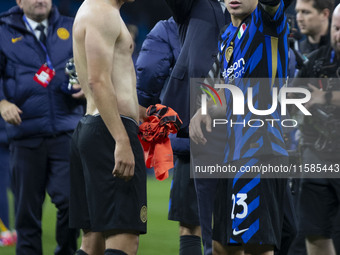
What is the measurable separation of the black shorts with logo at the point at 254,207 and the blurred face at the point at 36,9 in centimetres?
250

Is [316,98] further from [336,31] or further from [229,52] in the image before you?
[229,52]

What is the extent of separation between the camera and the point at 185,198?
463 cm

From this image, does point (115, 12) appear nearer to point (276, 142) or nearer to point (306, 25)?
point (276, 142)

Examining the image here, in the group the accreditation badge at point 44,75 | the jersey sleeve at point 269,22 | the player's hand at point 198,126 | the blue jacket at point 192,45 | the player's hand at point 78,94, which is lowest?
the player's hand at point 78,94

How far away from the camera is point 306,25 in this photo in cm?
519

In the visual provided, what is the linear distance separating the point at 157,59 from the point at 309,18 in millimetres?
1302

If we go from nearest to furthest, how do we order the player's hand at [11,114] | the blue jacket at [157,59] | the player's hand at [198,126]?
the player's hand at [198,126]
the blue jacket at [157,59]
the player's hand at [11,114]

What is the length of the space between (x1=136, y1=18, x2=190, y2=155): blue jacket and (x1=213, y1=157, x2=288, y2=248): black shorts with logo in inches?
53.8

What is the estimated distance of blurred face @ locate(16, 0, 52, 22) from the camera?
5.31 meters

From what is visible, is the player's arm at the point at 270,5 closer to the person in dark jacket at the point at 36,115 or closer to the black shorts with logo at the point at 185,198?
the black shorts with logo at the point at 185,198

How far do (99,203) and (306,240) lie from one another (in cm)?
200

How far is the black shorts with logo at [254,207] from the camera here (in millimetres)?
3434

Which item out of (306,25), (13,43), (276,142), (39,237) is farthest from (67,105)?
(276,142)

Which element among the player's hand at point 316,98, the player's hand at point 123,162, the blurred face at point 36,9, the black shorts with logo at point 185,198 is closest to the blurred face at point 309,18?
the player's hand at point 316,98
